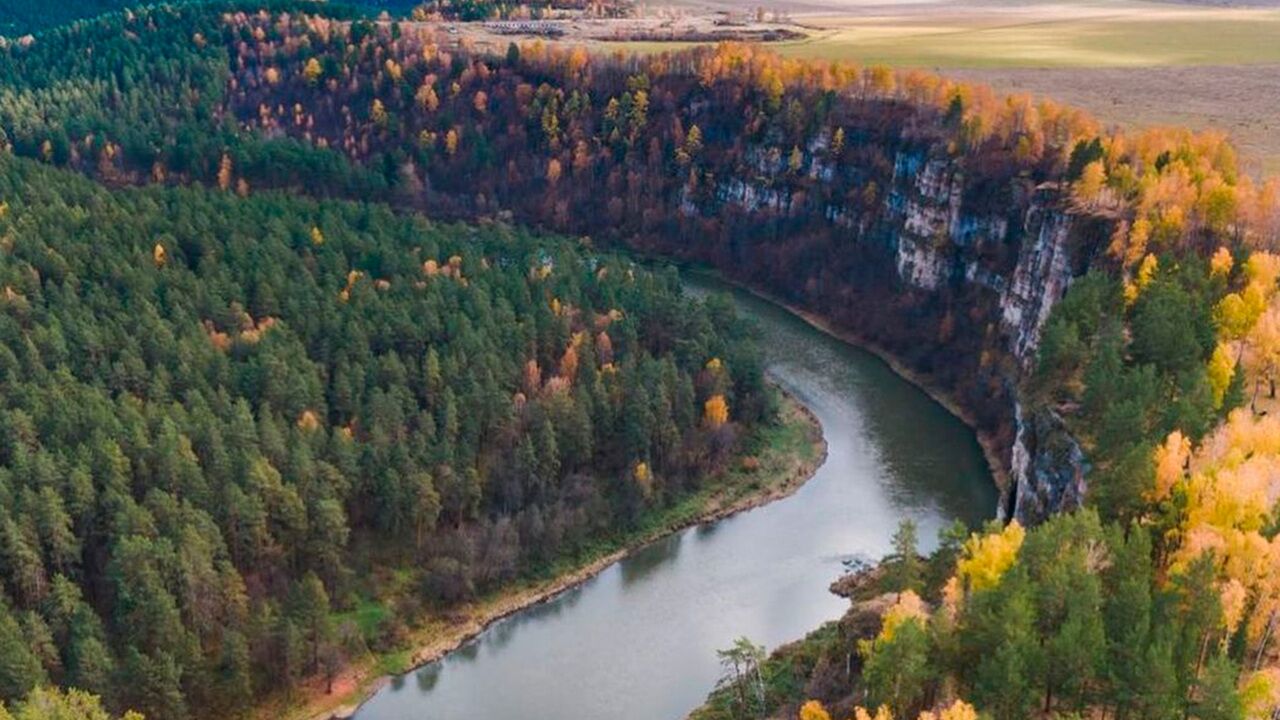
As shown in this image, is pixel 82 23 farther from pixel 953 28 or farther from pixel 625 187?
pixel 953 28

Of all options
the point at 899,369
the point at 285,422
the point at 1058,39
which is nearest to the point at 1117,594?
the point at 285,422

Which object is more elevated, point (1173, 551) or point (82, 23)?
point (82, 23)

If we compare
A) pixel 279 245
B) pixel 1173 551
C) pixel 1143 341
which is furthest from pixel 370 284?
pixel 1173 551

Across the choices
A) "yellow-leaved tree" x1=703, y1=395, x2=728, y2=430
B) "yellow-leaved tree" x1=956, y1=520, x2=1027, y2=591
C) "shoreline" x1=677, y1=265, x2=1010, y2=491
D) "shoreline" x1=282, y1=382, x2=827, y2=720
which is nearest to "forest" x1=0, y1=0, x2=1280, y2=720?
"yellow-leaved tree" x1=956, y1=520, x2=1027, y2=591

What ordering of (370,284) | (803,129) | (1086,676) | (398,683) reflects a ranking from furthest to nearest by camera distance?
(803,129) < (370,284) < (398,683) < (1086,676)

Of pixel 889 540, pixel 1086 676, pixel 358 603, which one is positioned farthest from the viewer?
pixel 889 540

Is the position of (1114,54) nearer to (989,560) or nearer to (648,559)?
(648,559)

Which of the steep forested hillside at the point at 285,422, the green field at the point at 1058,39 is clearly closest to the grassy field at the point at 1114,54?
the green field at the point at 1058,39
